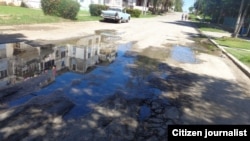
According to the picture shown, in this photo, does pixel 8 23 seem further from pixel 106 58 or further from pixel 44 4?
pixel 106 58

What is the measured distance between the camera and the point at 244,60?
13.1 metres

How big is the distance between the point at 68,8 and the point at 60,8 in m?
0.73

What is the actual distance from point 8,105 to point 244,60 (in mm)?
11813

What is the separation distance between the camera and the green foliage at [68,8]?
918 inches

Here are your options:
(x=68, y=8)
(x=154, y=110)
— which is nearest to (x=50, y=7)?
(x=68, y=8)

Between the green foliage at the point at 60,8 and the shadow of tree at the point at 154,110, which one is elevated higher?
the green foliage at the point at 60,8

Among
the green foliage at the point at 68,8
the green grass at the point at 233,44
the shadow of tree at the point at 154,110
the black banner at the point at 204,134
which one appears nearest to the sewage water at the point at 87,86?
the shadow of tree at the point at 154,110

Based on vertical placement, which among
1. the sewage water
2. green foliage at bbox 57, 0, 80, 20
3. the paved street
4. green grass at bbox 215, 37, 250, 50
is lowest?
the paved street

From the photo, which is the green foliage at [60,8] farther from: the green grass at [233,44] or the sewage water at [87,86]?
the sewage water at [87,86]

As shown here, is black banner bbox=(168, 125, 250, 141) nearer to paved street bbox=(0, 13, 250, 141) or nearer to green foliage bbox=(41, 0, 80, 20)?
paved street bbox=(0, 13, 250, 141)

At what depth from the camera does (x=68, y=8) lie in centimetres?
2364

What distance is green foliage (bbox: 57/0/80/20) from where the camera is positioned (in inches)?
918

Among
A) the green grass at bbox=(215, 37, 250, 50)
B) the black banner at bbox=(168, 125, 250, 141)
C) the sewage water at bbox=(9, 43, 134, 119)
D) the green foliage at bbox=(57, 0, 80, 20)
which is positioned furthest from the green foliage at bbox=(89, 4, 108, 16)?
the black banner at bbox=(168, 125, 250, 141)

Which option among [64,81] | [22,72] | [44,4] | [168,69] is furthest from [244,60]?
[44,4]
